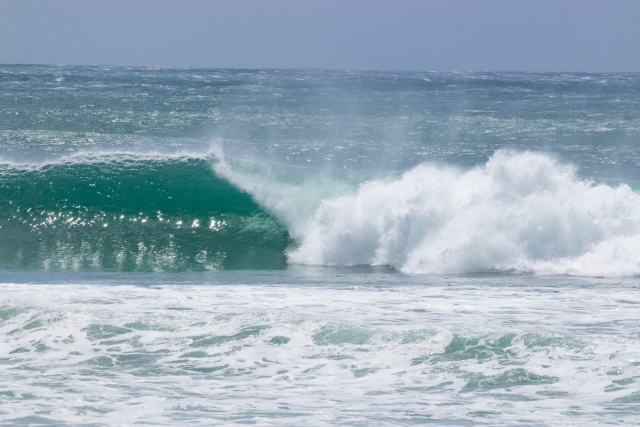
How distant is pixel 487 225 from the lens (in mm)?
11992

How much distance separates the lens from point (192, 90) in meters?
40.1

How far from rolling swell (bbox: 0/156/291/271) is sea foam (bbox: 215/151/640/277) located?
3.55 feet

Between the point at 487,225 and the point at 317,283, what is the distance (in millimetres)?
3300

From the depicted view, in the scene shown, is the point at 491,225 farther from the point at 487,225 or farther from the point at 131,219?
the point at 131,219

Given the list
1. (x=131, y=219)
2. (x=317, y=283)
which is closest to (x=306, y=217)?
(x=131, y=219)

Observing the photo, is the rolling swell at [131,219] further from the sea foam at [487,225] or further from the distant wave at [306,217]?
the sea foam at [487,225]

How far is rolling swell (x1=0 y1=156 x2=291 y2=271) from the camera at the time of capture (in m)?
12.2

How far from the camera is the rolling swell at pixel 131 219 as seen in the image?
1223cm

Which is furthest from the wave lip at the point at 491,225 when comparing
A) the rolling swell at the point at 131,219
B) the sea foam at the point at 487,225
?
the rolling swell at the point at 131,219

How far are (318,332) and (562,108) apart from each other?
1153 inches

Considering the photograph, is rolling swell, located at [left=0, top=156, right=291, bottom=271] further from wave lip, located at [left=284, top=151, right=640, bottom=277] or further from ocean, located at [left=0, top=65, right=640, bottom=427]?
wave lip, located at [left=284, top=151, right=640, bottom=277]

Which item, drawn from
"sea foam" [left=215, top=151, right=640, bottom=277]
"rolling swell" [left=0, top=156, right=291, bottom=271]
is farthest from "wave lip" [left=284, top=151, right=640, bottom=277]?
"rolling swell" [left=0, top=156, right=291, bottom=271]

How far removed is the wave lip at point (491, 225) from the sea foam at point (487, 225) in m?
0.02

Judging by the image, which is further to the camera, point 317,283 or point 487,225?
point 487,225
